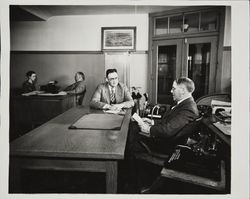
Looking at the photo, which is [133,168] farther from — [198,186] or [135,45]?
[135,45]

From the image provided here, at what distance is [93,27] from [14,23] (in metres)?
1.86

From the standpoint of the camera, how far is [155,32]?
4.16 m

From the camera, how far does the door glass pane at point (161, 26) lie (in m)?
3.93

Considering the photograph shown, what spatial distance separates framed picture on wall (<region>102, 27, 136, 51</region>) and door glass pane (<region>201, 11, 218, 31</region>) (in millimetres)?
1405

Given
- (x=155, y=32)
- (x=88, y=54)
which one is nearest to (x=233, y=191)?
(x=155, y=32)

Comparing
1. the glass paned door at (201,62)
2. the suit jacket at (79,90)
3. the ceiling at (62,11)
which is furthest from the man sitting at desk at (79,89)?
the glass paned door at (201,62)

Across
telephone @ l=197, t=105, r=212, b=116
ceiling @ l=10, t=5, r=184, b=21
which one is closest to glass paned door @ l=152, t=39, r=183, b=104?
ceiling @ l=10, t=5, r=184, b=21

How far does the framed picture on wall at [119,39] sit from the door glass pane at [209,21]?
140 cm

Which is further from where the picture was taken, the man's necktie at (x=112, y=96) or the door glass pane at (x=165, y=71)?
the door glass pane at (x=165, y=71)

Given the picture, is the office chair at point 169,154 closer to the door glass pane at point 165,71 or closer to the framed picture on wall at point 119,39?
the door glass pane at point 165,71

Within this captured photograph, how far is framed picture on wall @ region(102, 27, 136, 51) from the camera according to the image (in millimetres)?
4457

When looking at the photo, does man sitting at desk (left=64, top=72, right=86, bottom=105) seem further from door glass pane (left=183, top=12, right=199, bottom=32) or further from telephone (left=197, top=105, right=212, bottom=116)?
telephone (left=197, top=105, right=212, bottom=116)

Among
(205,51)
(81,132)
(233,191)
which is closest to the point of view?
(233,191)

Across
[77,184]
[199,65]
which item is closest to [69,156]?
[77,184]
